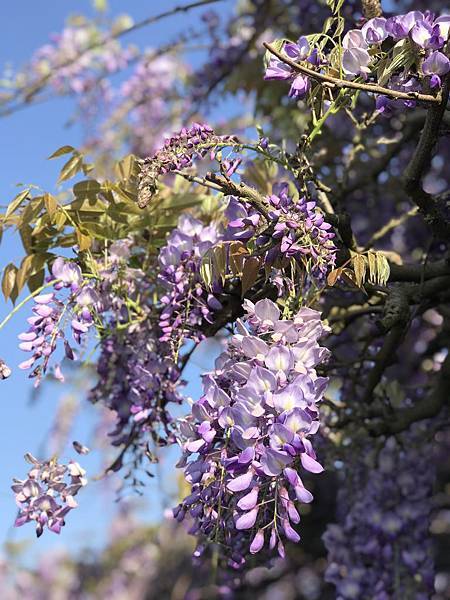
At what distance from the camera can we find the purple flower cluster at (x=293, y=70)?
40.1 inches

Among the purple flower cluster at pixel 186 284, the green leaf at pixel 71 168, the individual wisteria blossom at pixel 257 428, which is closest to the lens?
the individual wisteria blossom at pixel 257 428

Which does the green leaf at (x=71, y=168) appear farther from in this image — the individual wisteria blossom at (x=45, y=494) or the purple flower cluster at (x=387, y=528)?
the purple flower cluster at (x=387, y=528)

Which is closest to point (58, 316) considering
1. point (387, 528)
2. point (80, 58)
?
point (387, 528)

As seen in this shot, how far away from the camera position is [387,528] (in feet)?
5.87

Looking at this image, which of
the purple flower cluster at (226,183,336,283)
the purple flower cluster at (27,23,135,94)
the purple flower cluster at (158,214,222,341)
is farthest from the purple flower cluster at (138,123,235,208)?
the purple flower cluster at (27,23,135,94)

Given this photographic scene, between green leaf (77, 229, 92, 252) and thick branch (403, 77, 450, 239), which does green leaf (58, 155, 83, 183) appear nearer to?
green leaf (77, 229, 92, 252)

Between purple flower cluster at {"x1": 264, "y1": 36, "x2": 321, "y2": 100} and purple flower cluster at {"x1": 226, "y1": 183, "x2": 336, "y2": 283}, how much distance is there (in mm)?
124

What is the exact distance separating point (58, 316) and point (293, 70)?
0.43 meters

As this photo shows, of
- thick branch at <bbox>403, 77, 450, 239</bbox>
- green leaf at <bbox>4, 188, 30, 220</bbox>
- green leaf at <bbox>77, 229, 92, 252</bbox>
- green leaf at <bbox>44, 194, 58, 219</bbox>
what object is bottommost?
thick branch at <bbox>403, 77, 450, 239</bbox>

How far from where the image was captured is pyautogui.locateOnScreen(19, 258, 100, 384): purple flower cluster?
113 centimetres

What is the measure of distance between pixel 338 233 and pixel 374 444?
2.61 ft

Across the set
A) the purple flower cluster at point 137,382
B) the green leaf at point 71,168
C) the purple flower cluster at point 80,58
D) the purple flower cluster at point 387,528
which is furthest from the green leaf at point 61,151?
the purple flower cluster at point 80,58

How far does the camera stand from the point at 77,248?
4.24 feet

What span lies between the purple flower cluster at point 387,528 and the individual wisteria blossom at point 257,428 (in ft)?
2.76
